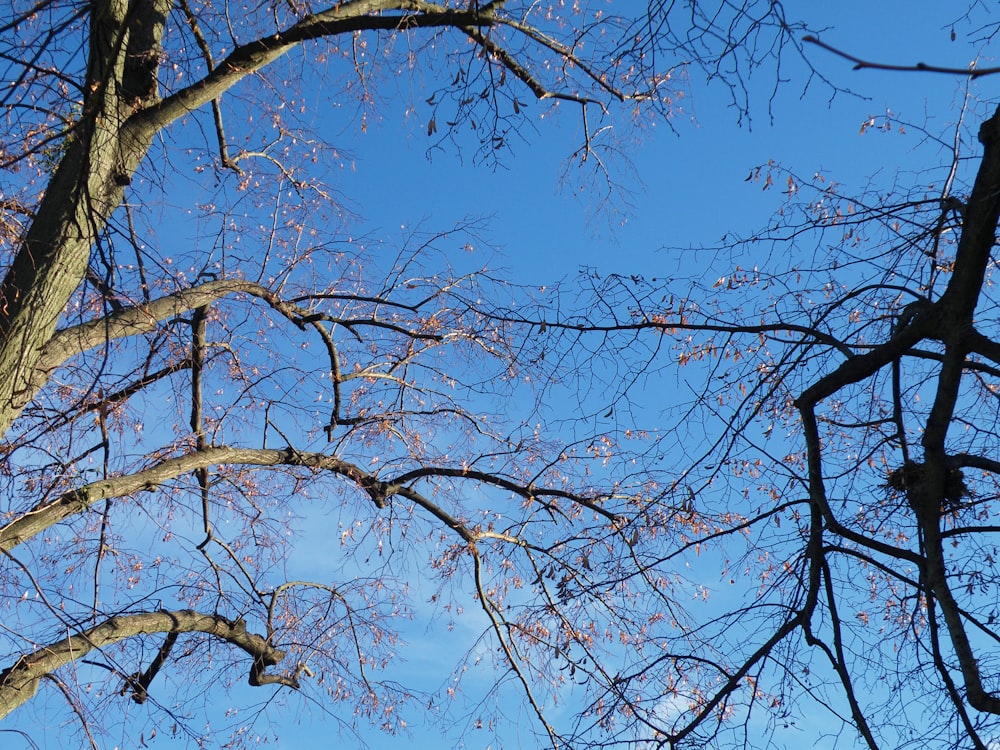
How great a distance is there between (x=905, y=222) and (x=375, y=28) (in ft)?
11.2

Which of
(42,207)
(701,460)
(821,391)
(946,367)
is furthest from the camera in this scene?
(42,207)

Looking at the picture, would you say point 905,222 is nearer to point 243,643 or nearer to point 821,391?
point 821,391

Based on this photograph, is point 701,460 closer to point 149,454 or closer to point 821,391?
point 821,391

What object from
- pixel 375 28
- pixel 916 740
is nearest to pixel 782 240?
pixel 916 740

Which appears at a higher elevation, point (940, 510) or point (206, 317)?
point (206, 317)

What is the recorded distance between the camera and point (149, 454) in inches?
257

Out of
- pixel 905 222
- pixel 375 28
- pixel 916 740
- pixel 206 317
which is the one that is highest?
pixel 375 28

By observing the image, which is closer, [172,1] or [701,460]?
[701,460]

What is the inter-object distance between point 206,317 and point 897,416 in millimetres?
4973

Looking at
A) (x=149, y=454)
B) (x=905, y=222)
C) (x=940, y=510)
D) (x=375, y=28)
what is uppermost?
(x=375, y=28)

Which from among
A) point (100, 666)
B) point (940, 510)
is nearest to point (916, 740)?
point (940, 510)

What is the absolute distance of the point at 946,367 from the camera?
3.55 m

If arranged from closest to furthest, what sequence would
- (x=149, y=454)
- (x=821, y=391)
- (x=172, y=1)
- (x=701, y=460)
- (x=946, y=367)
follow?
1. (x=946, y=367)
2. (x=821, y=391)
3. (x=701, y=460)
4. (x=172, y=1)
5. (x=149, y=454)

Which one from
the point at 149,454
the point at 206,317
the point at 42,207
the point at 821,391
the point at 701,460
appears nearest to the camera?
the point at 821,391
